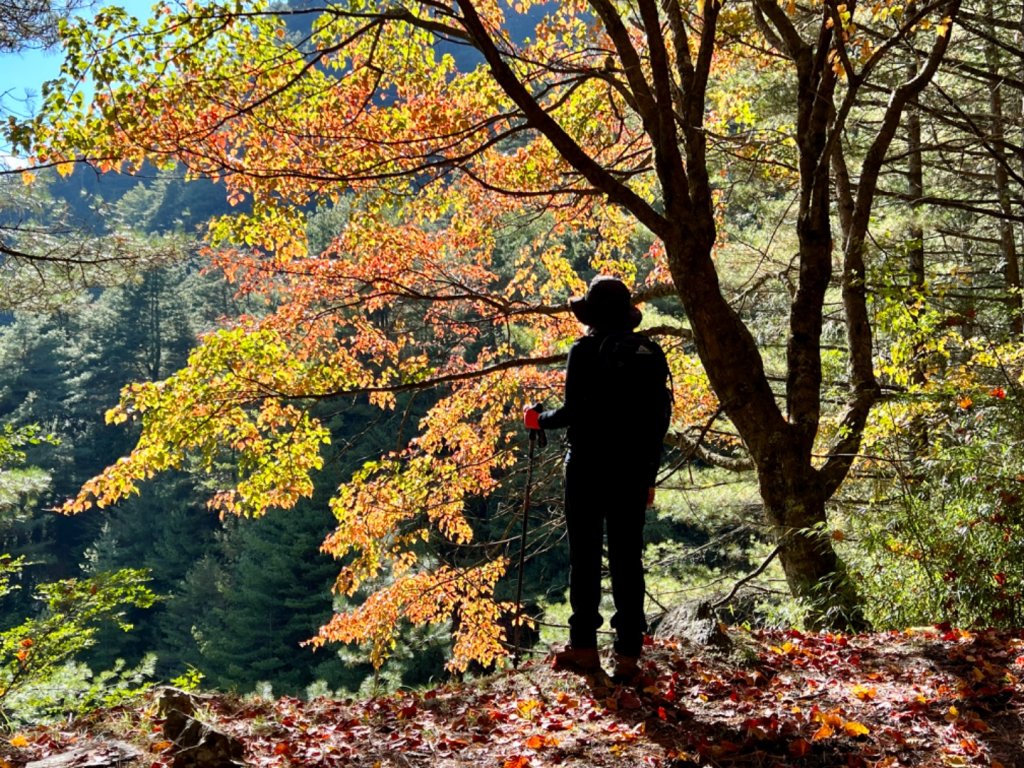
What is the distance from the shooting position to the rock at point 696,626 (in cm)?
411

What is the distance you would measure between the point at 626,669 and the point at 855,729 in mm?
994

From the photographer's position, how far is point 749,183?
33.1 feet

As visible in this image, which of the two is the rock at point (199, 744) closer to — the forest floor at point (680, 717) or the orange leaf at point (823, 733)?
the forest floor at point (680, 717)

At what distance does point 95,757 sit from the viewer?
2857mm

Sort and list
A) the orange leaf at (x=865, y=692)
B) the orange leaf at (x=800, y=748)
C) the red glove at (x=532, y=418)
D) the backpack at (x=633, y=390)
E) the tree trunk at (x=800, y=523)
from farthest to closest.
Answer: the tree trunk at (x=800, y=523), the red glove at (x=532, y=418), the backpack at (x=633, y=390), the orange leaf at (x=865, y=692), the orange leaf at (x=800, y=748)

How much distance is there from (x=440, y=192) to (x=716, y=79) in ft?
13.6

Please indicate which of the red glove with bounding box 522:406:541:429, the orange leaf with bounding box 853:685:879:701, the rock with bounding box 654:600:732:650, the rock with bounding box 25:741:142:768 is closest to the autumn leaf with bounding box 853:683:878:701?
the orange leaf with bounding box 853:685:879:701

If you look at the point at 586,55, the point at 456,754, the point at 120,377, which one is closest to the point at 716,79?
the point at 586,55

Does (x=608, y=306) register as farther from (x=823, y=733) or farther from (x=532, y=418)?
(x=823, y=733)

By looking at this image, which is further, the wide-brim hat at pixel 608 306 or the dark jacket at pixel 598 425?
the wide-brim hat at pixel 608 306

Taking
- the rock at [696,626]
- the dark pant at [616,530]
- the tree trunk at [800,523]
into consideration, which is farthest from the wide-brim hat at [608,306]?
the tree trunk at [800,523]

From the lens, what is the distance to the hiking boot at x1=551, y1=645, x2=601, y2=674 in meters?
3.62

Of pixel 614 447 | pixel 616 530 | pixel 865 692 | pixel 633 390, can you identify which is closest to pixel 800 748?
pixel 865 692

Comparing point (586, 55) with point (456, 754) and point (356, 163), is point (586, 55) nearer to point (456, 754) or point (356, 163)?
point (356, 163)
